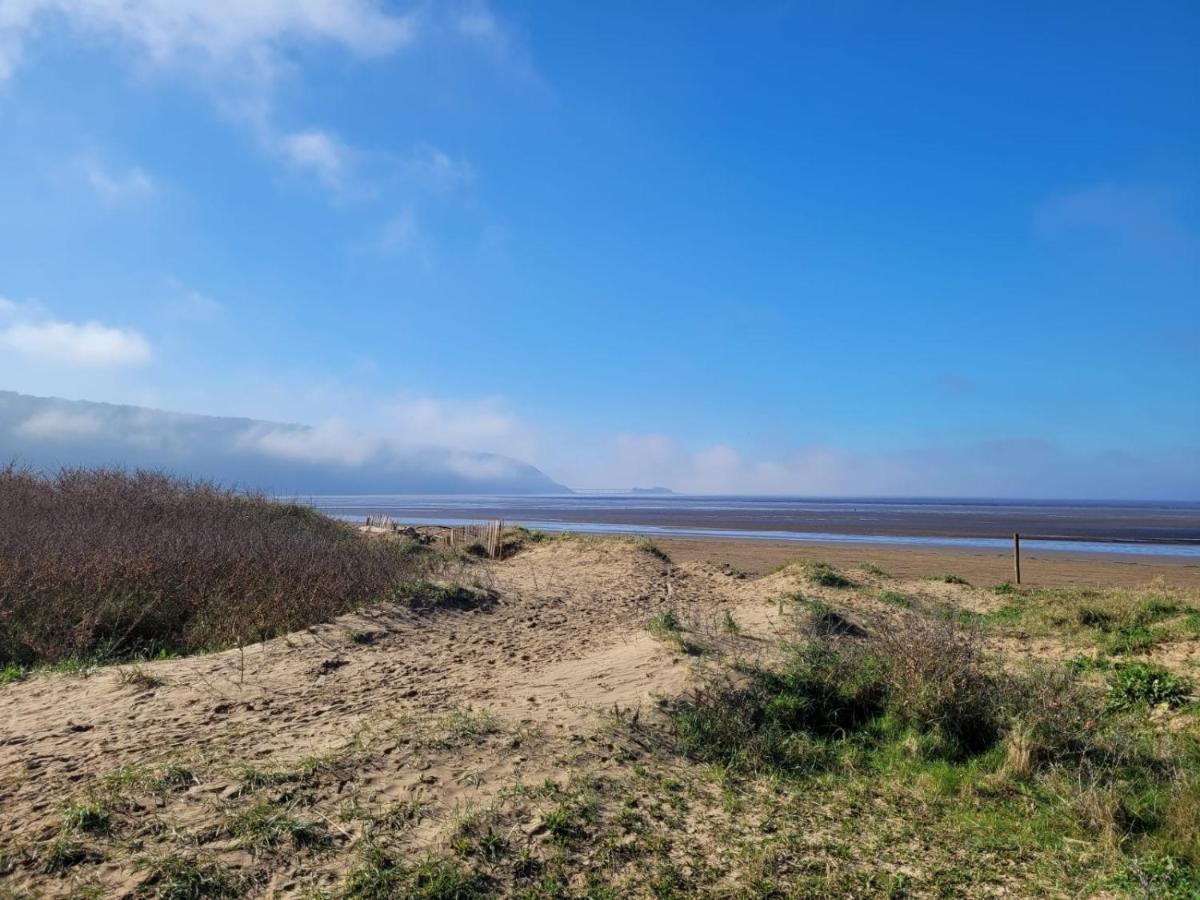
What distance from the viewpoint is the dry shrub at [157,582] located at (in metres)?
9.55

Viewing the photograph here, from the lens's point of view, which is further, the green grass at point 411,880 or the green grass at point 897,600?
the green grass at point 897,600

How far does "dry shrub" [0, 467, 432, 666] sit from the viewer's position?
376 inches

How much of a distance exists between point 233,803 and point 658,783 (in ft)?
9.03

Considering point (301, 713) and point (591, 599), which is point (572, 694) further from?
point (591, 599)

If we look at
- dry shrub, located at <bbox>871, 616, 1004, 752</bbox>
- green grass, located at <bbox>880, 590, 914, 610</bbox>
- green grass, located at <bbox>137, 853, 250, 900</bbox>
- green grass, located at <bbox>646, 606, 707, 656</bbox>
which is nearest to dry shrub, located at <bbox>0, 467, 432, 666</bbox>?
green grass, located at <bbox>646, 606, 707, 656</bbox>

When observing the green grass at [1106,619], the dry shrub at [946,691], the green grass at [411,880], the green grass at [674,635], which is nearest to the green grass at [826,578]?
the green grass at [1106,619]

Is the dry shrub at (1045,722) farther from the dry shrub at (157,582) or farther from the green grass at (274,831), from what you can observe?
the dry shrub at (157,582)

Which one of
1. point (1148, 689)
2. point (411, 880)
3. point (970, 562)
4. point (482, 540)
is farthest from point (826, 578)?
point (970, 562)

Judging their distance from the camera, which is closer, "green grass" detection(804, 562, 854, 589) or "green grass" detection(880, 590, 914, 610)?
"green grass" detection(880, 590, 914, 610)

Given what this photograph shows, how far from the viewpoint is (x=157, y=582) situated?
36.5ft

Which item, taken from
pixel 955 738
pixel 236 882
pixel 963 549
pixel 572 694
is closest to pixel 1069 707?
pixel 955 738

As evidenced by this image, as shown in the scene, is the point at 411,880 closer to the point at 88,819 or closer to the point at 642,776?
the point at 88,819

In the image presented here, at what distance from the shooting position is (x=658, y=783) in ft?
A: 18.2

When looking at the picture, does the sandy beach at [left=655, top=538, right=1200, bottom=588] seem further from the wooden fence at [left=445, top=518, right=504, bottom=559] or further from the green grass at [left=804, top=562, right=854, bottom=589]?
the wooden fence at [left=445, top=518, right=504, bottom=559]
